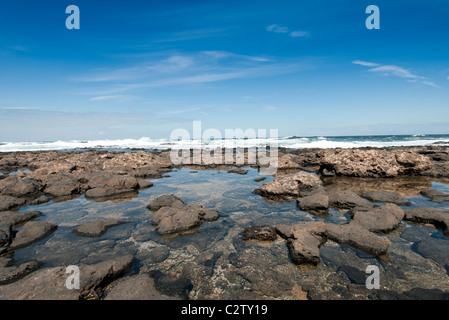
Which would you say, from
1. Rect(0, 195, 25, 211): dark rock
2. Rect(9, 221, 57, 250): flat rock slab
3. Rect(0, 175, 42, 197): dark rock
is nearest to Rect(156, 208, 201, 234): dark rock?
Rect(9, 221, 57, 250): flat rock slab

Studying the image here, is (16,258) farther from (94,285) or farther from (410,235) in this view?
(410,235)

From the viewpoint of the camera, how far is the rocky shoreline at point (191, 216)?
3.65 meters

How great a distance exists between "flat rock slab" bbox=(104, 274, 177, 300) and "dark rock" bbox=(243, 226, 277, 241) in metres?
2.51

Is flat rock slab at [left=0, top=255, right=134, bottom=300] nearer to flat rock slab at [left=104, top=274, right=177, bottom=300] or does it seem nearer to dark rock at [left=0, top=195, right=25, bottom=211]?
flat rock slab at [left=104, top=274, right=177, bottom=300]

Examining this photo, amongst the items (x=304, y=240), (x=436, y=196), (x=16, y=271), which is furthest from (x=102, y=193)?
(x=436, y=196)

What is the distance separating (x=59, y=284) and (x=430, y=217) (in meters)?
8.33

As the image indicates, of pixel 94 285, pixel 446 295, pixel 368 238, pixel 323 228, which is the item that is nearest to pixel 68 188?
pixel 94 285

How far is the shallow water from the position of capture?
373 cm

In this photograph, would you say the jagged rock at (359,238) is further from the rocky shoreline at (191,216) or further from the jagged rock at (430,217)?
the jagged rock at (430,217)

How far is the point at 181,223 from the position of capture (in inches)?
239

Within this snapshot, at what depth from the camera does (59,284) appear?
11.6ft

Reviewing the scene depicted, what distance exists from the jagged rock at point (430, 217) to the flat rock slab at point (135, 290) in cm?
653

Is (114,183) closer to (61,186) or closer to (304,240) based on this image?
(61,186)

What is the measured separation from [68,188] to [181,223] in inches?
278
